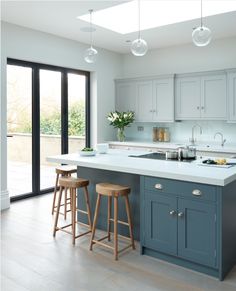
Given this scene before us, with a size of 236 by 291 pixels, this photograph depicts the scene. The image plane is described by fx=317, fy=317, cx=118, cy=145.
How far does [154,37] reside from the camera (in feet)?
19.0

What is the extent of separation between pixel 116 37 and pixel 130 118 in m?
1.65

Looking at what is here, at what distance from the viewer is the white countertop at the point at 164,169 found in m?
2.69

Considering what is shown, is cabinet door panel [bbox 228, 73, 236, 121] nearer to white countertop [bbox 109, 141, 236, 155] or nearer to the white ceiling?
white countertop [bbox 109, 141, 236, 155]

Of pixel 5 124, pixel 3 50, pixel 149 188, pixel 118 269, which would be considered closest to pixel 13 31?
pixel 3 50

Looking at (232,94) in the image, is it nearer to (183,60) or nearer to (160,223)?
(183,60)

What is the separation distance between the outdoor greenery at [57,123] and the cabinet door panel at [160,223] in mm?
3157

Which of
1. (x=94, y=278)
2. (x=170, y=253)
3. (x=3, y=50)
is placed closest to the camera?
(x=94, y=278)

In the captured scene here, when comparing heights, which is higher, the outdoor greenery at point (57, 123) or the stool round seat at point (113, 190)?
the outdoor greenery at point (57, 123)

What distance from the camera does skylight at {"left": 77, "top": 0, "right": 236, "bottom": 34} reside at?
14.9ft

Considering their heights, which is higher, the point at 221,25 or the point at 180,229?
the point at 221,25

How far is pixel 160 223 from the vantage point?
3.08 m

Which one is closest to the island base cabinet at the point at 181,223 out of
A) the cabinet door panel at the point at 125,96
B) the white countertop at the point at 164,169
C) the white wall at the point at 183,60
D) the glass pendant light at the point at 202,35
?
the white countertop at the point at 164,169

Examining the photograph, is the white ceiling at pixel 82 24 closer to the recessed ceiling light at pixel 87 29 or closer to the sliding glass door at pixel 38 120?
the recessed ceiling light at pixel 87 29

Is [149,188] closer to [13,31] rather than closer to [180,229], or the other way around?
[180,229]
